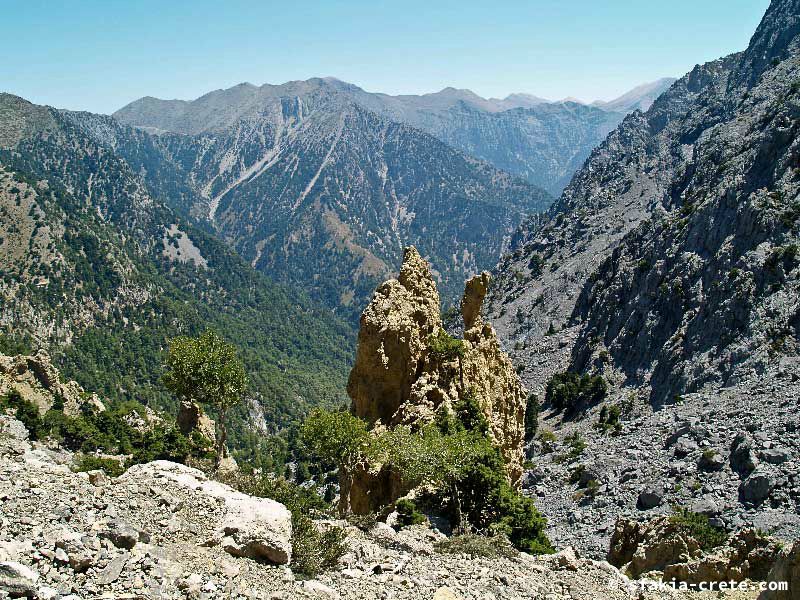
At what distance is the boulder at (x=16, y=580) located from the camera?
13.0 m

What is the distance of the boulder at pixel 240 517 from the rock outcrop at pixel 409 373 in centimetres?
1488

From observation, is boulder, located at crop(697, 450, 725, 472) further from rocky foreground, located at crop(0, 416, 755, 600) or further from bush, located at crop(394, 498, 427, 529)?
rocky foreground, located at crop(0, 416, 755, 600)

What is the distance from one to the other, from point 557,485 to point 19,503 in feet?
183

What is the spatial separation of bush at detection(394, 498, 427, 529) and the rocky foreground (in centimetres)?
407

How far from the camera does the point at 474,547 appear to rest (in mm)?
24828

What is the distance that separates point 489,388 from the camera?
46.9 metres

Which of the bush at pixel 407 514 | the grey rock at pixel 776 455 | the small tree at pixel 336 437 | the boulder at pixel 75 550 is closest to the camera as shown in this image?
the boulder at pixel 75 550

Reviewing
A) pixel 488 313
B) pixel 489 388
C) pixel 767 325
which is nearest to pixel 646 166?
pixel 488 313

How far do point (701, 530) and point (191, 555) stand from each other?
32.8 metres

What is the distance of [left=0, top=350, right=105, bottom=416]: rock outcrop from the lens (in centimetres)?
6919

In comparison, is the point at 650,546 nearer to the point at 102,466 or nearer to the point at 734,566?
the point at 734,566

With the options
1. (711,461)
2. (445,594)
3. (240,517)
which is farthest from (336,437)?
(711,461)

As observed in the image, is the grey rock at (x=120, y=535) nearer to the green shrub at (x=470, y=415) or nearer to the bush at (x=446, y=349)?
the green shrub at (x=470, y=415)

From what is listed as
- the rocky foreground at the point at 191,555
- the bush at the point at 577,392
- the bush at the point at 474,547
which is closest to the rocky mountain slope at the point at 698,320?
the bush at the point at 577,392
